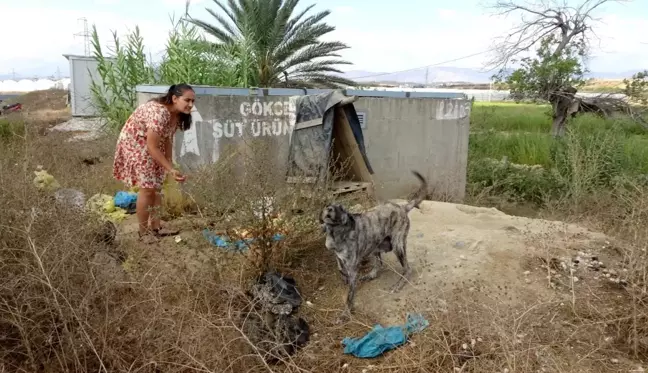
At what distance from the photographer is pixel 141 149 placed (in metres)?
4.85

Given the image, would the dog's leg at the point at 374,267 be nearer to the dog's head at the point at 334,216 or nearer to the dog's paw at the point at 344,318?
the dog's paw at the point at 344,318

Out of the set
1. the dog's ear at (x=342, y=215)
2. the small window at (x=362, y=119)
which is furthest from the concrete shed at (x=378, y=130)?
the dog's ear at (x=342, y=215)

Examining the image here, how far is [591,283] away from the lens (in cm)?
441

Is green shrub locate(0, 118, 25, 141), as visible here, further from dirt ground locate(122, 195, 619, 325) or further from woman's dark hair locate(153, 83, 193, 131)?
Result: woman's dark hair locate(153, 83, 193, 131)

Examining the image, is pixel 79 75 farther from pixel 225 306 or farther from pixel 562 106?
pixel 225 306

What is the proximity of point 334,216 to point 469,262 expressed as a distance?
1.55 metres

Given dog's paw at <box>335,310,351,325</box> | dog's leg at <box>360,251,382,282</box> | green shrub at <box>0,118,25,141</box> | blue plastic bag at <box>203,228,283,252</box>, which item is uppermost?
green shrub at <box>0,118,25,141</box>

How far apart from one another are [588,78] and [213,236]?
1172cm

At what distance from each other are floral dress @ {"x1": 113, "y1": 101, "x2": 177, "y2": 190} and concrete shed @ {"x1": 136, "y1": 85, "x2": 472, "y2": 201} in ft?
3.02

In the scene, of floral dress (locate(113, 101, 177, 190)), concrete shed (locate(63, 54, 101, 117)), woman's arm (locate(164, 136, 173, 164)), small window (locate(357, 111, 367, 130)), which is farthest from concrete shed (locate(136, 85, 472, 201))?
concrete shed (locate(63, 54, 101, 117))

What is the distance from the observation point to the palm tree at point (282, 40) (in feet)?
39.3

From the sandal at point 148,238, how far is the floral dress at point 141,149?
42 cm

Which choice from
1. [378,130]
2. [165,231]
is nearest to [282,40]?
[378,130]

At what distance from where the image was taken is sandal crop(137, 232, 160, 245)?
4.73 metres
